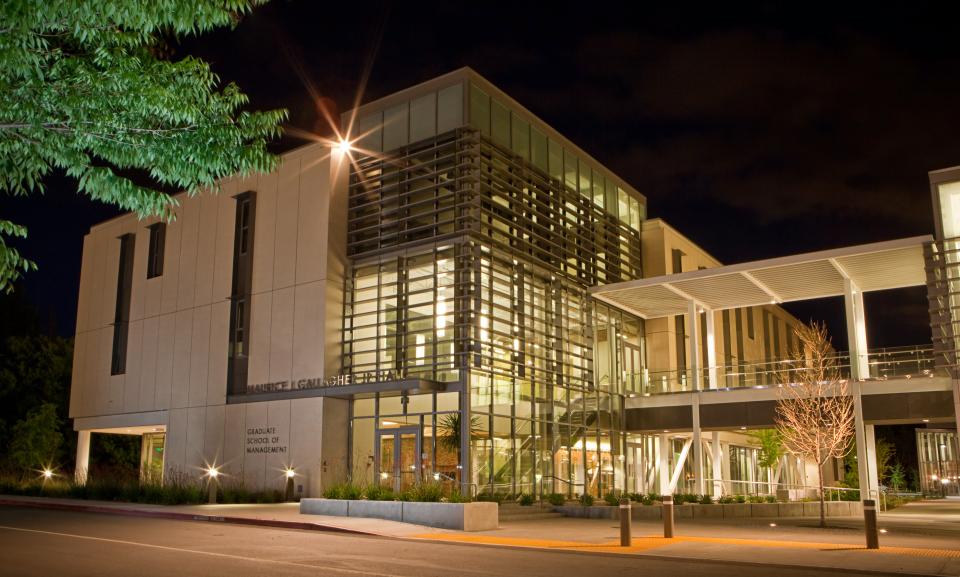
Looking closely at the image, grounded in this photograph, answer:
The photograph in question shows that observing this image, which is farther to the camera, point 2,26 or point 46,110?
point 46,110

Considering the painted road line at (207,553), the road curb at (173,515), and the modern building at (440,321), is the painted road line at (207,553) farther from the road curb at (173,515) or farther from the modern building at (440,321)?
the modern building at (440,321)

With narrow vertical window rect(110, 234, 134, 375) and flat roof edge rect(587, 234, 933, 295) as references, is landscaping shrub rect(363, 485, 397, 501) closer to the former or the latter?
flat roof edge rect(587, 234, 933, 295)

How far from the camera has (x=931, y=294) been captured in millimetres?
26188

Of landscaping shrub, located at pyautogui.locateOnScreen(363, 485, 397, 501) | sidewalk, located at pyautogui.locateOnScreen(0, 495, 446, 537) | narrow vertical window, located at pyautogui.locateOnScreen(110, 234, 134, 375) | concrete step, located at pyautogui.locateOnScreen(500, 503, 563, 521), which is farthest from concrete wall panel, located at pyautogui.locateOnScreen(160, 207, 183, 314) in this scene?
concrete step, located at pyautogui.locateOnScreen(500, 503, 563, 521)

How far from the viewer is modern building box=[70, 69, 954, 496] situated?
2725cm

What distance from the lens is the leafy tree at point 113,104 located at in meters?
8.19

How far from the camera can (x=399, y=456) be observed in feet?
89.2

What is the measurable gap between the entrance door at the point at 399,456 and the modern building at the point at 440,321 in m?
0.07

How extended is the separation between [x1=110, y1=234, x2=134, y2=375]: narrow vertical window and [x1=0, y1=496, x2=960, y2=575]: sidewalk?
12048 mm

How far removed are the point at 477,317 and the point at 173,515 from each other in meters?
10.6

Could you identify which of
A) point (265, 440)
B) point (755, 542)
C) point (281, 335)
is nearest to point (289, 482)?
point (265, 440)

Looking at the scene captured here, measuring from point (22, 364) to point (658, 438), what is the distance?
36.4 metres

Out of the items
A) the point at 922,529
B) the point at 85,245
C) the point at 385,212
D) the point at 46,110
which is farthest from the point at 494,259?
the point at 85,245

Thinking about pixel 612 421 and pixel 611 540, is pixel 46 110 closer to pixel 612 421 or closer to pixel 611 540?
pixel 611 540
